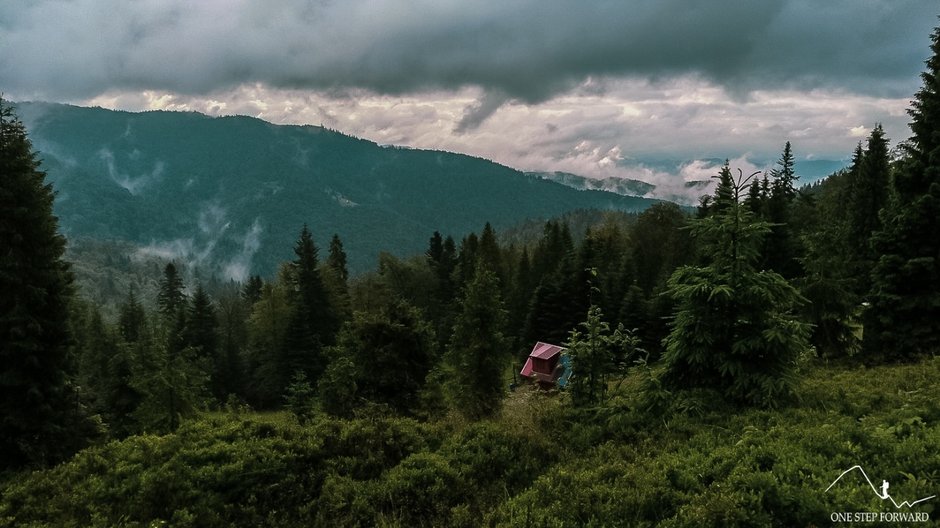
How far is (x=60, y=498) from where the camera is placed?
305 inches

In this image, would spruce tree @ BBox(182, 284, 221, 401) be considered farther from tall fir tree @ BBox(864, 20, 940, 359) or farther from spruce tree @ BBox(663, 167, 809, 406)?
tall fir tree @ BBox(864, 20, 940, 359)

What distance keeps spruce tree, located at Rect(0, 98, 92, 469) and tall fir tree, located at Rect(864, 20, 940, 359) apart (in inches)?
1061

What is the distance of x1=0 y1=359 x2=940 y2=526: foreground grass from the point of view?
659 cm

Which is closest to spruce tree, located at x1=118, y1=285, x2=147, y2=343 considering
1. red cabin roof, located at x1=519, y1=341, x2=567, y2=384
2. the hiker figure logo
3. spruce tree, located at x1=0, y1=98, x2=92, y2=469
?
red cabin roof, located at x1=519, y1=341, x2=567, y2=384

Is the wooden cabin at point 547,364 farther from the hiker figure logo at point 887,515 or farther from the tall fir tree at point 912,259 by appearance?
the hiker figure logo at point 887,515

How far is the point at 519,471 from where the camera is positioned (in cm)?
898

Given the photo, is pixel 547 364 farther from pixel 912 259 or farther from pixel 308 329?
pixel 912 259

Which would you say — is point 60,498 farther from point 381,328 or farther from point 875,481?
point 381,328

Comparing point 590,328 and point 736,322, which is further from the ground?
point 736,322

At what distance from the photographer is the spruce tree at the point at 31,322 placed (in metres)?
15.0

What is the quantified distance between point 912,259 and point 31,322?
93.4 ft

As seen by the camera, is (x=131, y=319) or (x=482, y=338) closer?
(x=482, y=338)

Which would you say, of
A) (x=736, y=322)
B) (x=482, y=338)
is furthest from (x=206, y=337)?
(x=736, y=322)

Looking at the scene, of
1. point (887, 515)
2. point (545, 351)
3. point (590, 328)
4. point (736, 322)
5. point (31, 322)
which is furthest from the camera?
point (545, 351)
